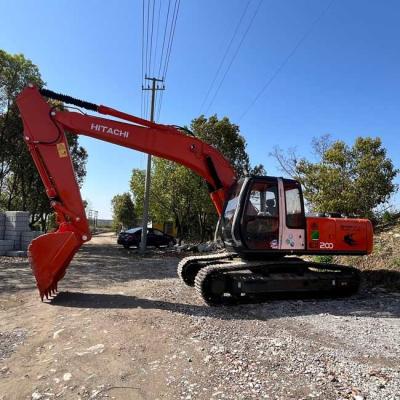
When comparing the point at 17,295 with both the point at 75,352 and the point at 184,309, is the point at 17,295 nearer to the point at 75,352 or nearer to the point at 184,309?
the point at 184,309

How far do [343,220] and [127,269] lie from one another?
8.05 meters

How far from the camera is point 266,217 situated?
8836 millimetres

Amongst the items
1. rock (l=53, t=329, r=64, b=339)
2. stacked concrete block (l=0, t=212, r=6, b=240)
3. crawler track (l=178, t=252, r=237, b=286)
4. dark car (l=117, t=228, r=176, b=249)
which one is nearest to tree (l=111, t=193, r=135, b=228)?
dark car (l=117, t=228, r=176, b=249)

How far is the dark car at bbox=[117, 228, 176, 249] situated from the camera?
26219 mm

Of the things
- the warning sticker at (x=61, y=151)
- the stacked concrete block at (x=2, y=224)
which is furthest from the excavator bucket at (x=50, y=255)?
the stacked concrete block at (x=2, y=224)

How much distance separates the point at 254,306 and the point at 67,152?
16.0ft

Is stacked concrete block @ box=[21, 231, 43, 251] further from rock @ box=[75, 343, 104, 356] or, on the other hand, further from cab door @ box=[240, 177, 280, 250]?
rock @ box=[75, 343, 104, 356]

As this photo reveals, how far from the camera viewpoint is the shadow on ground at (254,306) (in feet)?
25.8

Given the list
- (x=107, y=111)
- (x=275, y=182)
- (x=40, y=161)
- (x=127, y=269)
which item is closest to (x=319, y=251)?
(x=275, y=182)

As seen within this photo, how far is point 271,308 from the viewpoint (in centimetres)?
823

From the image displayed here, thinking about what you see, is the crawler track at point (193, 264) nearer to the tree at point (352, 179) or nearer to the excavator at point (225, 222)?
the excavator at point (225, 222)

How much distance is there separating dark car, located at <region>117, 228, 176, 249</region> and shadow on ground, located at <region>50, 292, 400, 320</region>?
55.0 ft

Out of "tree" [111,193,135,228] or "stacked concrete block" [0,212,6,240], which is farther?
"tree" [111,193,135,228]

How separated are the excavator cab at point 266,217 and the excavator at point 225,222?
2cm
